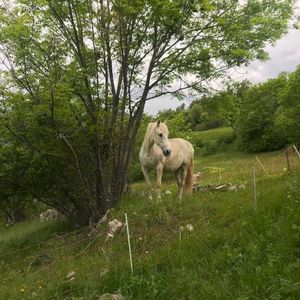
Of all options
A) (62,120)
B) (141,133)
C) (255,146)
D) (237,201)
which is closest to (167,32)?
(62,120)

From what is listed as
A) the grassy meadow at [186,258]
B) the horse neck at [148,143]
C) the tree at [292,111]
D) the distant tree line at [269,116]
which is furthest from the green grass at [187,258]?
the tree at [292,111]

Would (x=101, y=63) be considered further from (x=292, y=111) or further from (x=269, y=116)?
(x=269, y=116)

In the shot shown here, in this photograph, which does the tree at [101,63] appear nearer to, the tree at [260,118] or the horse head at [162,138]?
the horse head at [162,138]

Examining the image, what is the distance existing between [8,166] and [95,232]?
4772 mm

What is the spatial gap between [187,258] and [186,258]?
20 millimetres

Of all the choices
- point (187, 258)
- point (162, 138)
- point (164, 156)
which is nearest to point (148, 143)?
point (164, 156)

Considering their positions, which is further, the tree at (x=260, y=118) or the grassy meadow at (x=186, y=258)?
the tree at (x=260, y=118)

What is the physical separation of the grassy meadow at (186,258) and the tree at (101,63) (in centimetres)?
345

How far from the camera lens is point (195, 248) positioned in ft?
25.3

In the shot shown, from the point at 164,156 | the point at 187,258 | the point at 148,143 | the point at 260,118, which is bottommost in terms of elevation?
the point at 187,258

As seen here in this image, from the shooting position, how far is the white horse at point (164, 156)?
11.9 m

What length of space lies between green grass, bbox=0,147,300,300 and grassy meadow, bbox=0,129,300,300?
16 mm

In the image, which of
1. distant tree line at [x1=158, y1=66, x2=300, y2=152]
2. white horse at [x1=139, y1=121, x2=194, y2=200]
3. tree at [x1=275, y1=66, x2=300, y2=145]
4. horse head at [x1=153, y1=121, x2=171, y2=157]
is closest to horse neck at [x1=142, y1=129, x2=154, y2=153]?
white horse at [x1=139, y1=121, x2=194, y2=200]

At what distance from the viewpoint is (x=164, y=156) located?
12742 mm
